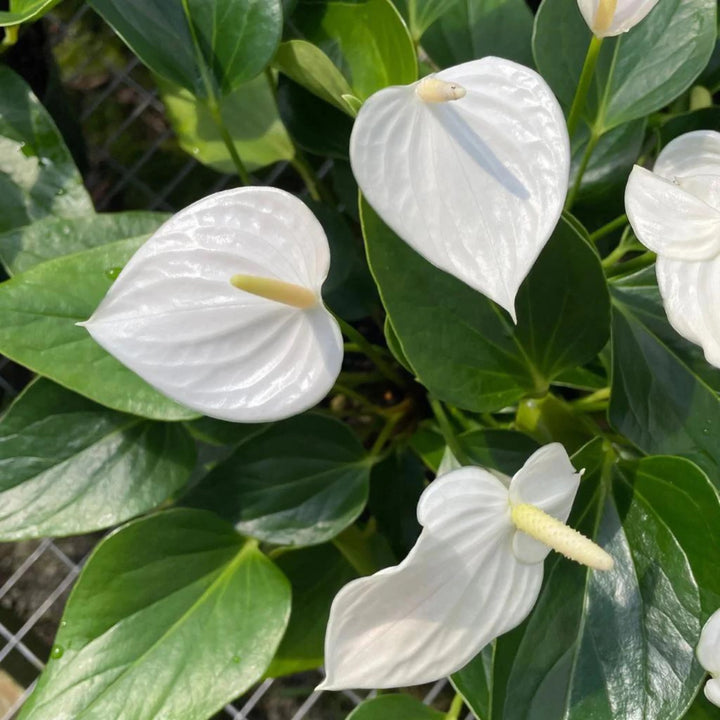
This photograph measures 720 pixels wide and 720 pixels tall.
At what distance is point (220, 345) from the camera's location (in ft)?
1.54

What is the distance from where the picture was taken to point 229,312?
47 cm

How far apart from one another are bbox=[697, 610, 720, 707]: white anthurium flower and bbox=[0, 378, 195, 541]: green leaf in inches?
16.3

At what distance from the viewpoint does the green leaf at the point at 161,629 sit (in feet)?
1.90

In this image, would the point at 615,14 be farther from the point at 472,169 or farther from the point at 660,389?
the point at 660,389

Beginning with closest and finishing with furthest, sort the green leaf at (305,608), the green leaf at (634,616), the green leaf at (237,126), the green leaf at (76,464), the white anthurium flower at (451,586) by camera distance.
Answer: the white anthurium flower at (451,586) < the green leaf at (634,616) < the green leaf at (76,464) < the green leaf at (305,608) < the green leaf at (237,126)

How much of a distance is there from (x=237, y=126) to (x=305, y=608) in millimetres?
515

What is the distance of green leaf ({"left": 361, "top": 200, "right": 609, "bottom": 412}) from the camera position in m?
0.51

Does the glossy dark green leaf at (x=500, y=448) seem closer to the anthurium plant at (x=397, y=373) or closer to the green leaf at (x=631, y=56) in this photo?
the anthurium plant at (x=397, y=373)

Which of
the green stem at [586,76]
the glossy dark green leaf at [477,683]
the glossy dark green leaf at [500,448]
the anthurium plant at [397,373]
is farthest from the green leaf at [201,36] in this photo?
the glossy dark green leaf at [477,683]

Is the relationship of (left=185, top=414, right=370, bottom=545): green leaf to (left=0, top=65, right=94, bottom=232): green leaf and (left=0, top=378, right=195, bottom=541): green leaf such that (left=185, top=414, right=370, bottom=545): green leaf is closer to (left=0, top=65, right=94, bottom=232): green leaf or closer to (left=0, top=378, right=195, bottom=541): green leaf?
(left=0, top=378, right=195, bottom=541): green leaf

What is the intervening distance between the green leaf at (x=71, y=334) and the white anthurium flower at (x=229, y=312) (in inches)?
5.5

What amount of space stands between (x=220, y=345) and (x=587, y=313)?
0.86 feet

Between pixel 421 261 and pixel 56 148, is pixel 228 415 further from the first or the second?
pixel 56 148

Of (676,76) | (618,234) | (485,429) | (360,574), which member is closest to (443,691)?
(360,574)
